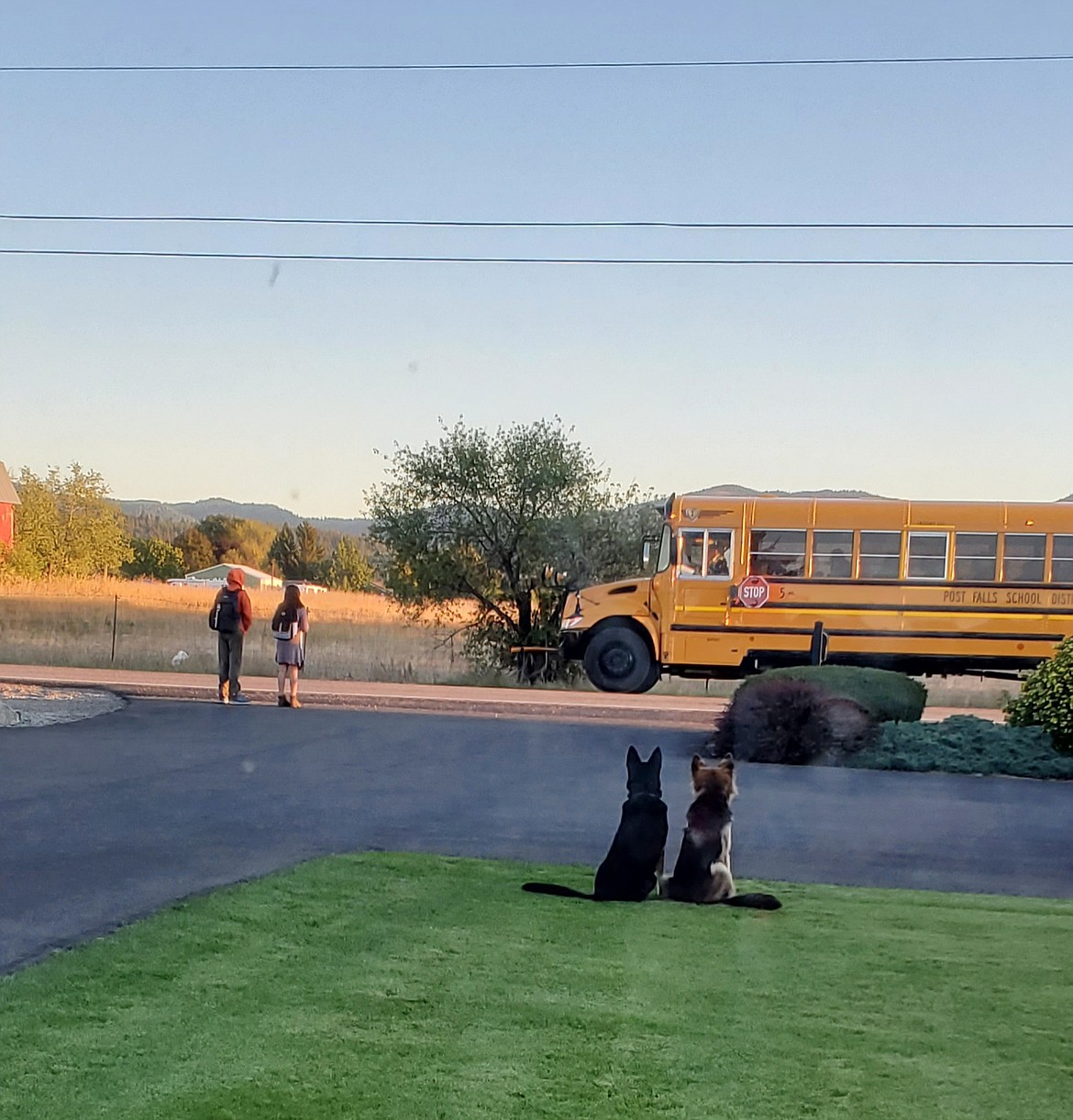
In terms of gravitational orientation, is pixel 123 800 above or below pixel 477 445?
below

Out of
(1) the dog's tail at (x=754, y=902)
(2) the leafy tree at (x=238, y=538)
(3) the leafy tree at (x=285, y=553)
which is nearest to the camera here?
(1) the dog's tail at (x=754, y=902)

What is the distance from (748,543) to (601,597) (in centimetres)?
269

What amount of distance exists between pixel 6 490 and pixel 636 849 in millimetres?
75852

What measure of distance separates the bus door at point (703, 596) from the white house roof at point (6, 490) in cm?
5531

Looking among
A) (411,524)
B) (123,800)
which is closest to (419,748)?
(123,800)

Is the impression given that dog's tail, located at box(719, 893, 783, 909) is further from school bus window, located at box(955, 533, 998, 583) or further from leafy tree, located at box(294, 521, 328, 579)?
leafy tree, located at box(294, 521, 328, 579)

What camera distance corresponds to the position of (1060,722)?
15602 millimetres

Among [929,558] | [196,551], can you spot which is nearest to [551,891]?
[929,558]

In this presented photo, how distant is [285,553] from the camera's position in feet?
275

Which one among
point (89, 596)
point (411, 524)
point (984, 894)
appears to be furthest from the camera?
point (89, 596)

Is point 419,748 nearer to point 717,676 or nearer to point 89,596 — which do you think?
point 717,676

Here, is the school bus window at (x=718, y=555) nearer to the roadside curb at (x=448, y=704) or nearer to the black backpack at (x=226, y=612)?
the roadside curb at (x=448, y=704)

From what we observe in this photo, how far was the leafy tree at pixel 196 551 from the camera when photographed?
10244 cm

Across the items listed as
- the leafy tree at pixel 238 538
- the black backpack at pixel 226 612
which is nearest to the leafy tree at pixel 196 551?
the leafy tree at pixel 238 538
